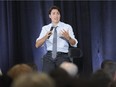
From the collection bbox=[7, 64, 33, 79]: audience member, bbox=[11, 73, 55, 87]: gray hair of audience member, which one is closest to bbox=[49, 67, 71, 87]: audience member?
bbox=[11, 73, 55, 87]: gray hair of audience member

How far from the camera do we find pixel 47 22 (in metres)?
4.45

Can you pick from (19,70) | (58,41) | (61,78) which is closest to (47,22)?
(58,41)

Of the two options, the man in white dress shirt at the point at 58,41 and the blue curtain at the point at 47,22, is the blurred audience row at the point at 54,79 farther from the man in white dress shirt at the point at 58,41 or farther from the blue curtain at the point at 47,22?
the blue curtain at the point at 47,22

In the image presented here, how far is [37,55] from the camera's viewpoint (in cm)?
452

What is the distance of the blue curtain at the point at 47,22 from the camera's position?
14.5ft

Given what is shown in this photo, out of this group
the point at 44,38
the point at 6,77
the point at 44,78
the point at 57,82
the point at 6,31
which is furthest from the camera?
the point at 6,31

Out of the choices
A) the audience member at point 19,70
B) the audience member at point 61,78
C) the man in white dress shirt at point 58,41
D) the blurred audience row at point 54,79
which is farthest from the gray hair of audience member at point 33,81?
the man in white dress shirt at point 58,41

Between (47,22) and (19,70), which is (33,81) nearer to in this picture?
(19,70)

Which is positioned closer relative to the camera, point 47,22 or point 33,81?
point 33,81

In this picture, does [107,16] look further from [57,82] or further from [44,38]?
[57,82]

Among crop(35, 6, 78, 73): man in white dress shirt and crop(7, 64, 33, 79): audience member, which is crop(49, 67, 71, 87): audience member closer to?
crop(7, 64, 33, 79): audience member

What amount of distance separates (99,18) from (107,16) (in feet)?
0.38

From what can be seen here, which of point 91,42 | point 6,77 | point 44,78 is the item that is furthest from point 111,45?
Answer: point 44,78

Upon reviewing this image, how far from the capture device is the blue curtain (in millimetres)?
4426
